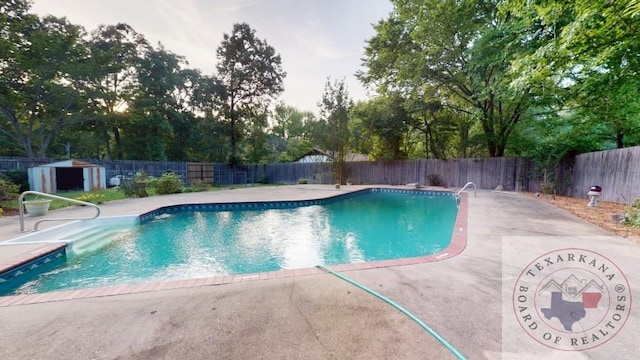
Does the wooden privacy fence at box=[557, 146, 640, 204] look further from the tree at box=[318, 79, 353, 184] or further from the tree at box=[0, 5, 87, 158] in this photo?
the tree at box=[0, 5, 87, 158]

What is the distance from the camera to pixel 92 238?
4594 mm

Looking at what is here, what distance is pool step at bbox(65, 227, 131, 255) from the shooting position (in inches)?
159

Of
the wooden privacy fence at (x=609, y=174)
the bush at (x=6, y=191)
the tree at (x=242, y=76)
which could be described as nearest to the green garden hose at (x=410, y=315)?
the wooden privacy fence at (x=609, y=174)

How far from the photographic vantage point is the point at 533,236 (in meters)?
3.56

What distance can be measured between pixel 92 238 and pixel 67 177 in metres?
10.3

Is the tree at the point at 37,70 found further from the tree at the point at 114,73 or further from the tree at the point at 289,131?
the tree at the point at 289,131

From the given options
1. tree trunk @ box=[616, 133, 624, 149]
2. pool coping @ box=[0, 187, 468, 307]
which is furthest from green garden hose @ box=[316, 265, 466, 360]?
tree trunk @ box=[616, 133, 624, 149]

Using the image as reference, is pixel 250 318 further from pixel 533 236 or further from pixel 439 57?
pixel 439 57

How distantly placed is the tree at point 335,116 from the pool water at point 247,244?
23.4 ft

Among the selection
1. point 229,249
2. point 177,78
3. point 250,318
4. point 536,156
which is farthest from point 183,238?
point 177,78

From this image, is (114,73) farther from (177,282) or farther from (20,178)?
(177,282)

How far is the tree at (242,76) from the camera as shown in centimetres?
1861

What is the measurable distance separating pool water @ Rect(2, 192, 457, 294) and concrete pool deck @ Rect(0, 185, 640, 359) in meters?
1.48

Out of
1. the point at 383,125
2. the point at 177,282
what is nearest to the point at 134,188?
the point at 177,282
